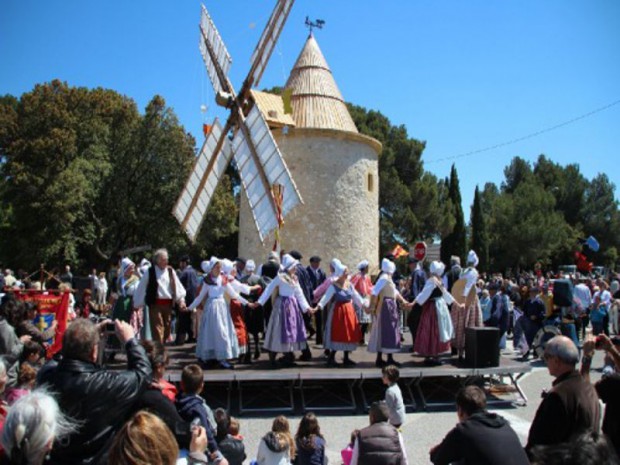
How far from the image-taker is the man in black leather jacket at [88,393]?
108 inches

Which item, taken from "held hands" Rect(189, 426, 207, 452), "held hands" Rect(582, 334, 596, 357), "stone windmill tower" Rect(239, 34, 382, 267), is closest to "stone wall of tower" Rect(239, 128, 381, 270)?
"stone windmill tower" Rect(239, 34, 382, 267)

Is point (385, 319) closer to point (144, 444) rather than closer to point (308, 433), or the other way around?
point (308, 433)

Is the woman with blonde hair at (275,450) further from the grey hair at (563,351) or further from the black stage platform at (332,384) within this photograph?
the black stage platform at (332,384)

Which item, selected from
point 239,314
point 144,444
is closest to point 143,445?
point 144,444

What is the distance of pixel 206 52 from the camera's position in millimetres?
18766

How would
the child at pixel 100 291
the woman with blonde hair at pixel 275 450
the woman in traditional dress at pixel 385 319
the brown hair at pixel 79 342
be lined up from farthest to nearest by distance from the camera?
the child at pixel 100 291 → the woman in traditional dress at pixel 385 319 → the woman with blonde hair at pixel 275 450 → the brown hair at pixel 79 342

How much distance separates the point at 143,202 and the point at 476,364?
23.1m

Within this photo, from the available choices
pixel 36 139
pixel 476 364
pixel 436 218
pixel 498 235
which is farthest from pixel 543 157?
pixel 476 364

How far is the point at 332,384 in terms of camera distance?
387 inches

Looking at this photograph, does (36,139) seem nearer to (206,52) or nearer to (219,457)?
(206,52)

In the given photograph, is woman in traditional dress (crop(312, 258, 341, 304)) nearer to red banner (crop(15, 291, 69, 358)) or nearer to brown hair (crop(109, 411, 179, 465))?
red banner (crop(15, 291, 69, 358))

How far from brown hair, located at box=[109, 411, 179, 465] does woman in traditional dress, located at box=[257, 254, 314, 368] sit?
6.45 meters

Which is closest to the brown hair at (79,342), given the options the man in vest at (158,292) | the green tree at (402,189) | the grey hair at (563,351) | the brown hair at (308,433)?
the brown hair at (308,433)

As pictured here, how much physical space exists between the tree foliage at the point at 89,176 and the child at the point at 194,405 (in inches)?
880
